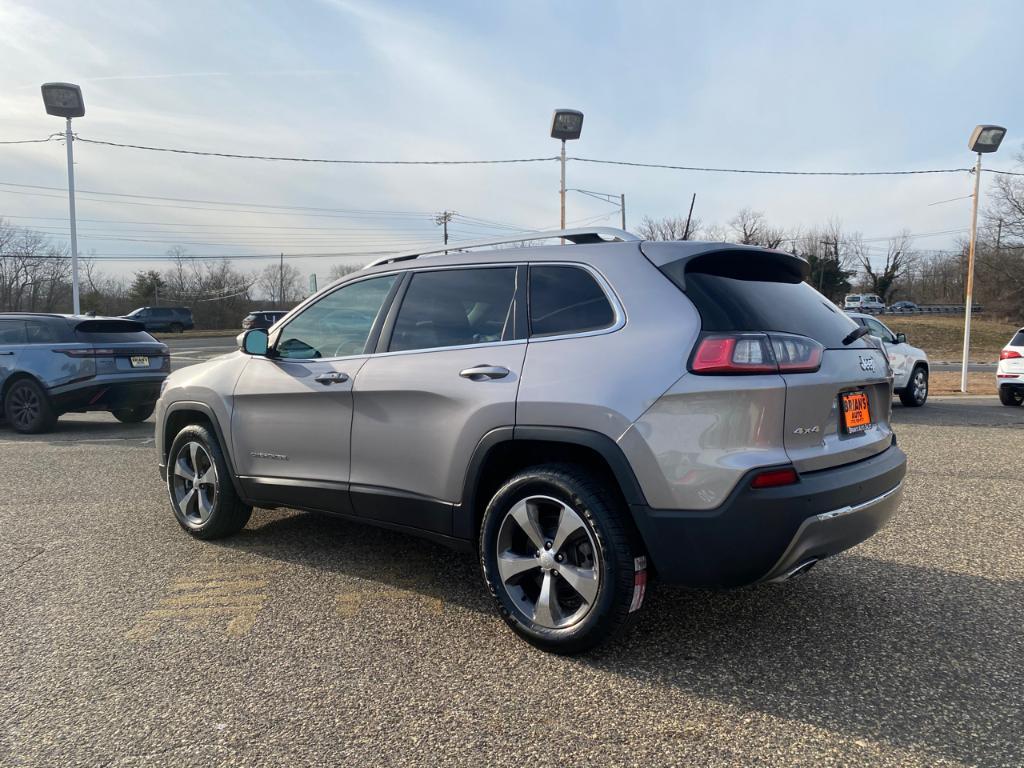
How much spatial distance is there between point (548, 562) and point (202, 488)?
2716mm

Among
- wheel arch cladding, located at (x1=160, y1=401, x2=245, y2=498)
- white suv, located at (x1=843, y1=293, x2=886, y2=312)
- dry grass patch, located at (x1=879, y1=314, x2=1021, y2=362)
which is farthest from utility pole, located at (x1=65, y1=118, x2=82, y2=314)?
white suv, located at (x1=843, y1=293, x2=886, y2=312)

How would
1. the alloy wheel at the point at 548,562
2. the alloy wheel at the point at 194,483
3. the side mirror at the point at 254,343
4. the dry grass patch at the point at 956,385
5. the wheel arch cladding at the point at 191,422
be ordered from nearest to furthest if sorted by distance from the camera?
the alloy wheel at the point at 548,562
the side mirror at the point at 254,343
the wheel arch cladding at the point at 191,422
the alloy wheel at the point at 194,483
the dry grass patch at the point at 956,385

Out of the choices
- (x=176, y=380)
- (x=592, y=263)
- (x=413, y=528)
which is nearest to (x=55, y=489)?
(x=176, y=380)

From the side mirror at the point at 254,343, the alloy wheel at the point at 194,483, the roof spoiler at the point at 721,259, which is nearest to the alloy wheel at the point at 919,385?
the roof spoiler at the point at 721,259

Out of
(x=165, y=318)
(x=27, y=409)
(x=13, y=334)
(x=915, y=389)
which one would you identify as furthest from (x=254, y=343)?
(x=165, y=318)

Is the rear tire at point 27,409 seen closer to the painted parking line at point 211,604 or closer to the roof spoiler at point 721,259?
the painted parking line at point 211,604

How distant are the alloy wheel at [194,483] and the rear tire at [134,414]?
21.6 ft

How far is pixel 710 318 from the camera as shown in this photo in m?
2.82

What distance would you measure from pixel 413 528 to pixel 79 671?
148cm

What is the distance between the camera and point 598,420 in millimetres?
2850

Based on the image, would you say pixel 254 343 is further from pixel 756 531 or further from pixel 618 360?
pixel 756 531

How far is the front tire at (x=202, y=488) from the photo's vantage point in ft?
14.8

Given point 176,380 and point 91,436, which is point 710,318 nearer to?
point 176,380

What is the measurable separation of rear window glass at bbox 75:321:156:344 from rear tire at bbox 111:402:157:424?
1.18 m
